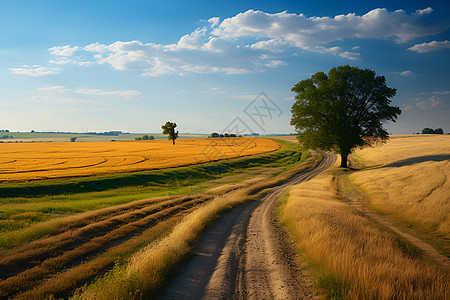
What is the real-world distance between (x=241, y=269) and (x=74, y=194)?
23672 mm

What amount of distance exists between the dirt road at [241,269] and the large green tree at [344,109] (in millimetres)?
31786

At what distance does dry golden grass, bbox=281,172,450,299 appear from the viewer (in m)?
6.16

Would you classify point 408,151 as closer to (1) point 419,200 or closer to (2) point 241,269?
(1) point 419,200

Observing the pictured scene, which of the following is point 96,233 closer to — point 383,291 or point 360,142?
point 383,291

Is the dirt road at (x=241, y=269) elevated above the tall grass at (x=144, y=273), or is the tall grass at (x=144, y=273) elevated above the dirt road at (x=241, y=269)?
the tall grass at (x=144, y=273)

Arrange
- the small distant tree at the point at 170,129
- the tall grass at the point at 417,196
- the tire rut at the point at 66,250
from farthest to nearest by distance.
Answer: the small distant tree at the point at 170,129
the tall grass at the point at 417,196
the tire rut at the point at 66,250

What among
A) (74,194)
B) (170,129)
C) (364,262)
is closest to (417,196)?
(364,262)

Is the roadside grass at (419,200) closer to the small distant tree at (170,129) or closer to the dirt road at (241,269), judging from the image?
the dirt road at (241,269)

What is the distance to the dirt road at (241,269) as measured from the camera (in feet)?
23.7

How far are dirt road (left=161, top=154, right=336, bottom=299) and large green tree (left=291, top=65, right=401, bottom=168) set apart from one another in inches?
1251

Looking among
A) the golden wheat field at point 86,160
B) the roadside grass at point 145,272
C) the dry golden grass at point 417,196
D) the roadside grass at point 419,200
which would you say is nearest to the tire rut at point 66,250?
the roadside grass at point 145,272

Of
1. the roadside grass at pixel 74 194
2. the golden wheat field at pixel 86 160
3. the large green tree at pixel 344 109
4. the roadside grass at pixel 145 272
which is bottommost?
the roadside grass at pixel 74 194

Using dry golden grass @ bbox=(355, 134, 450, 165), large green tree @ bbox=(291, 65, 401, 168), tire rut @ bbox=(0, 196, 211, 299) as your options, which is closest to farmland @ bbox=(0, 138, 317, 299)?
tire rut @ bbox=(0, 196, 211, 299)

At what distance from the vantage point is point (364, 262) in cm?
745
